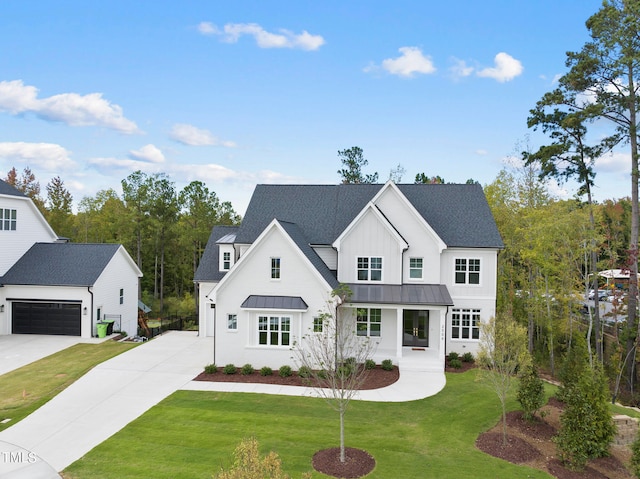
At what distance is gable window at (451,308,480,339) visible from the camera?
24984 millimetres

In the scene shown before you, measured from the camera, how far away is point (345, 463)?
495 inches

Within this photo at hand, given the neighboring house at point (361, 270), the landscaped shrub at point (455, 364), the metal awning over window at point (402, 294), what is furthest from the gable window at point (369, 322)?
the landscaped shrub at point (455, 364)

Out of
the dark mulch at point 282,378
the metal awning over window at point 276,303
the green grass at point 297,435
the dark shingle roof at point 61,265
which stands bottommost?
the dark mulch at point 282,378

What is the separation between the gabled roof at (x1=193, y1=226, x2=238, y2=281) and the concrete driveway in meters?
7.05

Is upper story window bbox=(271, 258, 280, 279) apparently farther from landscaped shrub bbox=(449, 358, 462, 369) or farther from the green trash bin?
the green trash bin

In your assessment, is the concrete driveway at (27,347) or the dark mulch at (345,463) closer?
the dark mulch at (345,463)

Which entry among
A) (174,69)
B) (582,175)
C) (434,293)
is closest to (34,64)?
(174,69)

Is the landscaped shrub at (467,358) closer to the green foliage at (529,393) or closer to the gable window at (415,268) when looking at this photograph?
the gable window at (415,268)

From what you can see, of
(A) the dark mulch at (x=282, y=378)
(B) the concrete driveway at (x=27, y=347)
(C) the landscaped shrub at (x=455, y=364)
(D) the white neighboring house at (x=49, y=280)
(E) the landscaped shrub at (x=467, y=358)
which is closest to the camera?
(A) the dark mulch at (x=282, y=378)

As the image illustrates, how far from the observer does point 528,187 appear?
3588 centimetres

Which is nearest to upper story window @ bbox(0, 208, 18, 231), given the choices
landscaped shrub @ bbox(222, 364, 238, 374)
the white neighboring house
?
the white neighboring house

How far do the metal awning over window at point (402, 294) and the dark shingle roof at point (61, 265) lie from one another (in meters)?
17.0

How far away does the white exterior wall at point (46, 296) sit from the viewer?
2802 cm

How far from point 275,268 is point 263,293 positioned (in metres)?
1.36
